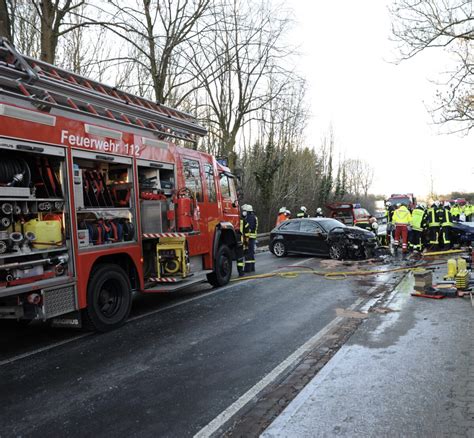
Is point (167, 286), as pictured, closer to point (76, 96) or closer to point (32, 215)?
point (32, 215)

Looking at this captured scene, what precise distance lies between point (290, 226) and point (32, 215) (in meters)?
10.4

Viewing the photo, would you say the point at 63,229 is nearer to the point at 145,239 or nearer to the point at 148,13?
the point at 145,239

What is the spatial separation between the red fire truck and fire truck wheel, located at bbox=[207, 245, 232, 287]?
27.9 inches

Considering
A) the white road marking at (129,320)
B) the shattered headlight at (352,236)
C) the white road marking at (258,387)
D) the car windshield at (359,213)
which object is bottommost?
the white road marking at (258,387)

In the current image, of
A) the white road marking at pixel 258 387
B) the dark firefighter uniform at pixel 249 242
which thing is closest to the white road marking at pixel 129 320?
the dark firefighter uniform at pixel 249 242

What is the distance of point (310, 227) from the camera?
1419 cm

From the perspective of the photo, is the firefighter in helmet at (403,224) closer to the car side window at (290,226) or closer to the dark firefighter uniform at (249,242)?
the car side window at (290,226)

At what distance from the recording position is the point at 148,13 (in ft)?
51.1

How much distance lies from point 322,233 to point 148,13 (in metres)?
9.74

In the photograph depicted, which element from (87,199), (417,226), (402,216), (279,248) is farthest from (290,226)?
(87,199)

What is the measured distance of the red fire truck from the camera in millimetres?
5047

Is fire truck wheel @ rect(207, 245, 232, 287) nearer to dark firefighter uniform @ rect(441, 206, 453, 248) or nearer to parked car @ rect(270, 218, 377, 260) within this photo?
parked car @ rect(270, 218, 377, 260)

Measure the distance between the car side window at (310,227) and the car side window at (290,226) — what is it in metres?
0.19

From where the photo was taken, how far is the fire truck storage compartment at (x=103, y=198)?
585cm
